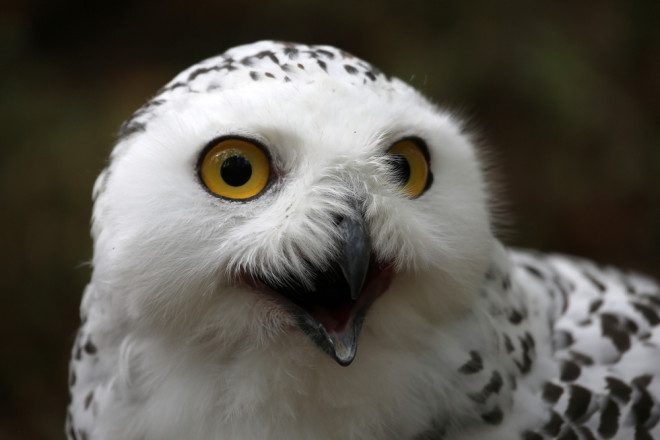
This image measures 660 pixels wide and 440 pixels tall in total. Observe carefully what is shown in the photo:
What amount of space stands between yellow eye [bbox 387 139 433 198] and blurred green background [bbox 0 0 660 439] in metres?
2.06

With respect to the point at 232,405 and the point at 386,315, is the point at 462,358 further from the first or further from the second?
the point at 232,405

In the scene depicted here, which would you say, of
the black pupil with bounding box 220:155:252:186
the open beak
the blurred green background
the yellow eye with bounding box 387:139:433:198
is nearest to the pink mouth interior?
the open beak

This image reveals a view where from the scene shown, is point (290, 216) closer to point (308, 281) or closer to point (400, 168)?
point (308, 281)

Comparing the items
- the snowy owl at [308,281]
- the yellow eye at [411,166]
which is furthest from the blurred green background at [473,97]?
the yellow eye at [411,166]

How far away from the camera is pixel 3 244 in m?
3.21

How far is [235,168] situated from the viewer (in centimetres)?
115

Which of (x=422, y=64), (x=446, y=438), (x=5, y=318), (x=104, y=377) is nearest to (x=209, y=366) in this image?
(x=104, y=377)

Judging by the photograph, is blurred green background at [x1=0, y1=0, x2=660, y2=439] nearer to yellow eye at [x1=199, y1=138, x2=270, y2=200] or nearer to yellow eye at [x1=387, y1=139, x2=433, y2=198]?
yellow eye at [x1=387, y1=139, x2=433, y2=198]

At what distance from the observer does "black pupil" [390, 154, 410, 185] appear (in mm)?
1187

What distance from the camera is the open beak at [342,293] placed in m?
1.09

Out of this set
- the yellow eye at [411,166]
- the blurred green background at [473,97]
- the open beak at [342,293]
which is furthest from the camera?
the blurred green background at [473,97]

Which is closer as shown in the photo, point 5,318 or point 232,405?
point 232,405

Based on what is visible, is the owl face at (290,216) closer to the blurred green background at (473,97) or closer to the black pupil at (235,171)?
the black pupil at (235,171)

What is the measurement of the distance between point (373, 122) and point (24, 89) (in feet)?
9.38
